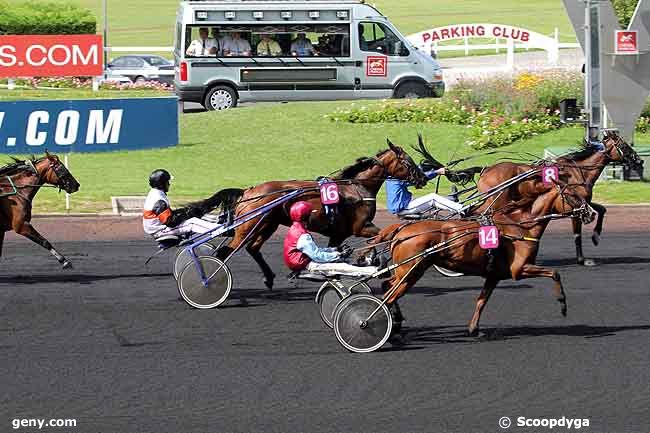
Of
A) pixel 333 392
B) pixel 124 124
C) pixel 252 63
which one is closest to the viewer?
pixel 333 392

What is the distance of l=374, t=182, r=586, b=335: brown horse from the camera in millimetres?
10820

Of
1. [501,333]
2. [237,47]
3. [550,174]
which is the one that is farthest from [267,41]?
[501,333]

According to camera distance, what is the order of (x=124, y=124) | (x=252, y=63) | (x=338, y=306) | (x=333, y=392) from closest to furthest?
(x=333, y=392), (x=338, y=306), (x=124, y=124), (x=252, y=63)

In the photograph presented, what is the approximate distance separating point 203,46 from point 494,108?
23.3 ft

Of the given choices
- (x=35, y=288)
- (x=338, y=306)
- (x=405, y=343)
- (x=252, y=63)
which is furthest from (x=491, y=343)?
(x=252, y=63)

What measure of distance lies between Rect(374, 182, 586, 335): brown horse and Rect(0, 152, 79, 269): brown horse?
4638mm

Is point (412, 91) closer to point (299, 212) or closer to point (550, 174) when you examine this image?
point (550, 174)

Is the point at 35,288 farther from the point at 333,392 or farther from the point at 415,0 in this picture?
the point at 415,0

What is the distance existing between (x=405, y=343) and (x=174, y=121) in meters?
14.0

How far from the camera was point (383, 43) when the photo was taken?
28.7 metres

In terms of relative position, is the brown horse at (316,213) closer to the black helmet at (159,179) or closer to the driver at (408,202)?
the driver at (408,202)

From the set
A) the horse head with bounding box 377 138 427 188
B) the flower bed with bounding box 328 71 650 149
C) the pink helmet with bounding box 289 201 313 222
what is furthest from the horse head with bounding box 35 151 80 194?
the flower bed with bounding box 328 71 650 149

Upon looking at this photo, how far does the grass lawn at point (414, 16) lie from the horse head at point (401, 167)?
3823cm

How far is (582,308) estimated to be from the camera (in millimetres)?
12883
